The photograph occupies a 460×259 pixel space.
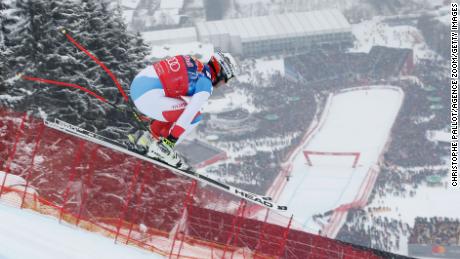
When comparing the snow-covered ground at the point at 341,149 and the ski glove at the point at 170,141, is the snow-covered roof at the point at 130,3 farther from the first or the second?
the ski glove at the point at 170,141

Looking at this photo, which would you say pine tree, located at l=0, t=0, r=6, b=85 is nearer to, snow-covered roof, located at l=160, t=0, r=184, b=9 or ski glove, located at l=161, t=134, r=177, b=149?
ski glove, located at l=161, t=134, r=177, b=149

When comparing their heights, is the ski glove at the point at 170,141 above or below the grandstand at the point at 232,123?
below

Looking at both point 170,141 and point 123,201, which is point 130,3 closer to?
point 123,201

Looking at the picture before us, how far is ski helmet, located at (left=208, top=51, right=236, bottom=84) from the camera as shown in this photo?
6.69 metres

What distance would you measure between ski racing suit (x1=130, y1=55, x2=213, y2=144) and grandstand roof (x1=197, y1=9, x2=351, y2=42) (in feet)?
258

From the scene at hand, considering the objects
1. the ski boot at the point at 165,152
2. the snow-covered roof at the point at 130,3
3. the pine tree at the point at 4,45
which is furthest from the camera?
the snow-covered roof at the point at 130,3

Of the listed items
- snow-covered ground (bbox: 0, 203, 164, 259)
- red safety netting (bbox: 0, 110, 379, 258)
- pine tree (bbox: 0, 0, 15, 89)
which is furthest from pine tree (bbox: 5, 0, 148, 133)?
snow-covered ground (bbox: 0, 203, 164, 259)

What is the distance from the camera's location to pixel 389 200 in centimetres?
3906

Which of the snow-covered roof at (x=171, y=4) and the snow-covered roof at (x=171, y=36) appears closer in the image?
the snow-covered roof at (x=171, y=36)

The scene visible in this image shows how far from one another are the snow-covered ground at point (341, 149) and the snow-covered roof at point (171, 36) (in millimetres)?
24930

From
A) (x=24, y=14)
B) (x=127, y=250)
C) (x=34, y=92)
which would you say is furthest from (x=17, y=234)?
(x=24, y=14)

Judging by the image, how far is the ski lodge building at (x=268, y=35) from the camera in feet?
275

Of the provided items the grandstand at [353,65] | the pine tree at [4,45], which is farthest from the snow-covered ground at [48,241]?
the grandstand at [353,65]

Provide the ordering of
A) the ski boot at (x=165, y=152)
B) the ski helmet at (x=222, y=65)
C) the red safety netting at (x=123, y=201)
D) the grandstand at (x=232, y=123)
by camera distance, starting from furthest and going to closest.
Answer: the grandstand at (x=232, y=123)
the red safety netting at (x=123, y=201)
the ski boot at (x=165, y=152)
the ski helmet at (x=222, y=65)
